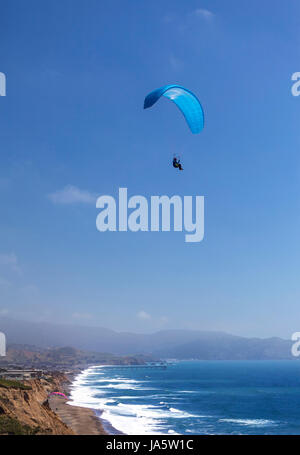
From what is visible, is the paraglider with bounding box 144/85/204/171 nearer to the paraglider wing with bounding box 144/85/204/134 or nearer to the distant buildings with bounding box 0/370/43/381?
the paraglider wing with bounding box 144/85/204/134

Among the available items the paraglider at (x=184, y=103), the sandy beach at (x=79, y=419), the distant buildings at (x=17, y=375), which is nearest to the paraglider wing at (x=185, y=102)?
the paraglider at (x=184, y=103)

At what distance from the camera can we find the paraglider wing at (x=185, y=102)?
24.2 m

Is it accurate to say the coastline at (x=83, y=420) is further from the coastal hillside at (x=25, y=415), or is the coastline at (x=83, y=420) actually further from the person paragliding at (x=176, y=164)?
the person paragliding at (x=176, y=164)

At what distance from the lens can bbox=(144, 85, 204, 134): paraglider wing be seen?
2415cm

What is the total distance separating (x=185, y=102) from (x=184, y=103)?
17cm

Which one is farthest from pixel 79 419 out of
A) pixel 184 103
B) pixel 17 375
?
pixel 184 103

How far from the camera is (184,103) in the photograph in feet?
88.2

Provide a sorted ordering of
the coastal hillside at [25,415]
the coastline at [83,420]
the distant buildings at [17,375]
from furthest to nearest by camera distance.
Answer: the distant buildings at [17,375] < the coastline at [83,420] < the coastal hillside at [25,415]

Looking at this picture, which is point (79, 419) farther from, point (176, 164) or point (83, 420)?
point (176, 164)

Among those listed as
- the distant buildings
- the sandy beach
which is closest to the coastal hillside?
the sandy beach
